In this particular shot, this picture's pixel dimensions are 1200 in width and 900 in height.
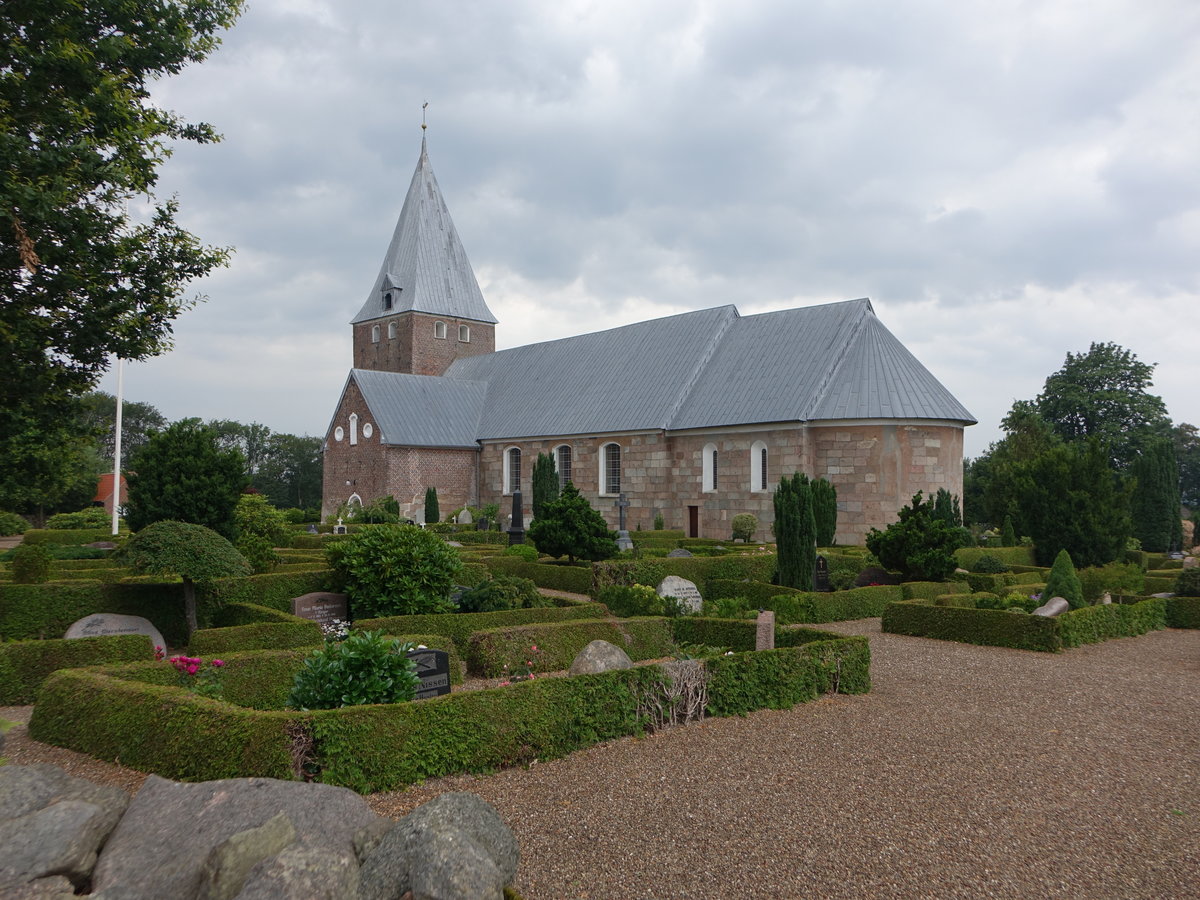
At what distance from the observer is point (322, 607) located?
10.7 metres

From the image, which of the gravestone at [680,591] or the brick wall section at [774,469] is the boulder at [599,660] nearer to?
the gravestone at [680,591]

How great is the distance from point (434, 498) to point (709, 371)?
34.3 ft

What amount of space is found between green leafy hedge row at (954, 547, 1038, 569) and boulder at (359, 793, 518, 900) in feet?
51.9

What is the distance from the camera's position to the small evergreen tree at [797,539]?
13.4m

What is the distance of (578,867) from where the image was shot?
422cm

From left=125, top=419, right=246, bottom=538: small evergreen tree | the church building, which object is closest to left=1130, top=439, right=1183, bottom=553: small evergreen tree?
the church building

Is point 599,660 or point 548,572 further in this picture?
point 548,572

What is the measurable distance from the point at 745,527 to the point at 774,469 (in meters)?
1.77

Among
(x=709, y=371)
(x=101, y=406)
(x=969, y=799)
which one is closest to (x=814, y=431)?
(x=709, y=371)

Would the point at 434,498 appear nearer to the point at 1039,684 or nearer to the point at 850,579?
the point at 850,579

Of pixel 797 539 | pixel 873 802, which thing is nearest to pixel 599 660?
pixel 873 802

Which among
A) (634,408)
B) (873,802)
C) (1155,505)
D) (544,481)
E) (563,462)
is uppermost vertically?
(634,408)

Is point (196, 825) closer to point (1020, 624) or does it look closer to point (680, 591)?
point (680, 591)

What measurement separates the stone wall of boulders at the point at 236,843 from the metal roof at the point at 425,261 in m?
32.6
